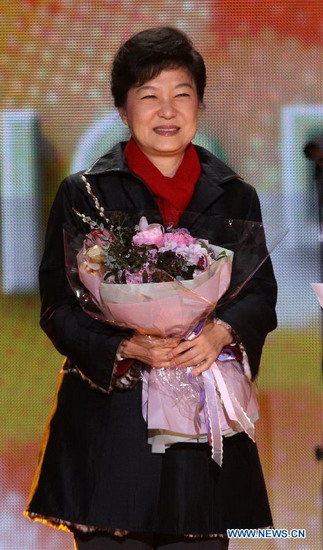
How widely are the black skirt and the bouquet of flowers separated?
2.1 inches

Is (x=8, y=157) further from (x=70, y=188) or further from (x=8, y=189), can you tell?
(x=70, y=188)

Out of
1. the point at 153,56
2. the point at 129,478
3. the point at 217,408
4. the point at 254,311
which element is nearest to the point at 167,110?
the point at 153,56

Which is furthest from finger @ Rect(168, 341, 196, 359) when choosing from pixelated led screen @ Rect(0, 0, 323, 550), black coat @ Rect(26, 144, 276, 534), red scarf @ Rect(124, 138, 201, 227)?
pixelated led screen @ Rect(0, 0, 323, 550)

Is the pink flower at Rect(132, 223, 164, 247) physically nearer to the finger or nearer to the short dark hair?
the finger

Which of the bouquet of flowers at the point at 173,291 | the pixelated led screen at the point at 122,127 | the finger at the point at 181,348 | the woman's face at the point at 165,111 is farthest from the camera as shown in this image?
the pixelated led screen at the point at 122,127

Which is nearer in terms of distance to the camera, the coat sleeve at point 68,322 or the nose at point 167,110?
the coat sleeve at point 68,322

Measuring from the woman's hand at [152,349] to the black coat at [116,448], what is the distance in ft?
0.15

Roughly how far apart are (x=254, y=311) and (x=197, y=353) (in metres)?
0.22

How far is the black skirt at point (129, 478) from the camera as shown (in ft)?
6.98

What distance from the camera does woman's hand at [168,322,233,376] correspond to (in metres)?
2.09

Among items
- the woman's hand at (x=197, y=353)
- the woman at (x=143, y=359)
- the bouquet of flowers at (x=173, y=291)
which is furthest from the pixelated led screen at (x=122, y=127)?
the woman's hand at (x=197, y=353)

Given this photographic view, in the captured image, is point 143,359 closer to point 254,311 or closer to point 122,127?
point 254,311

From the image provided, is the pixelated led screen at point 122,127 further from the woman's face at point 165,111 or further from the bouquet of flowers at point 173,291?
the bouquet of flowers at point 173,291

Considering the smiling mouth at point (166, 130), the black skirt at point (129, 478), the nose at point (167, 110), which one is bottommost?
the black skirt at point (129, 478)
